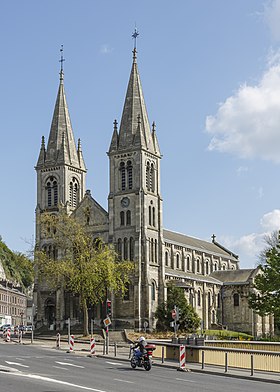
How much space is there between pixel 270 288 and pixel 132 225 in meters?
21.7

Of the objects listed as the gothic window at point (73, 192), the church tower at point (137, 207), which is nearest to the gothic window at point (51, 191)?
the gothic window at point (73, 192)

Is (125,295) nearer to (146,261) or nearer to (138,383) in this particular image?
(146,261)

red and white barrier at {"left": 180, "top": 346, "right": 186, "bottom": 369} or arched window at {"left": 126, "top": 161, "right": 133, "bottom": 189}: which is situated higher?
arched window at {"left": 126, "top": 161, "right": 133, "bottom": 189}

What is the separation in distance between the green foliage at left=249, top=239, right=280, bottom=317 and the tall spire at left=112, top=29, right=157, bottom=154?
24.3 m

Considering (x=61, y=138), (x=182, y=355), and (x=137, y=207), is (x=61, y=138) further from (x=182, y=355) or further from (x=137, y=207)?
(x=182, y=355)

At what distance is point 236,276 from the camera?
328ft

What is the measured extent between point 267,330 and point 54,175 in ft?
115

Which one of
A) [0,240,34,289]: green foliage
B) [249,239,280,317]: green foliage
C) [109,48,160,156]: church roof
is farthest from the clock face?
[0,240,34,289]: green foliage

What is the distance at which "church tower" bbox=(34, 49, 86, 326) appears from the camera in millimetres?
87681

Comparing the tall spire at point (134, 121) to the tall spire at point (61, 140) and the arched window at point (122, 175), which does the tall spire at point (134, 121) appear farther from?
the tall spire at point (61, 140)

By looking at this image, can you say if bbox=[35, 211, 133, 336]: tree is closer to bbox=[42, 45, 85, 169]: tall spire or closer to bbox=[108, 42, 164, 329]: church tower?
bbox=[108, 42, 164, 329]: church tower

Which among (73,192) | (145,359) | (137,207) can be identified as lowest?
(145,359)

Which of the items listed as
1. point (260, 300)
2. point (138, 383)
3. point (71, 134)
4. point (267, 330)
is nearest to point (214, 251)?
point (267, 330)

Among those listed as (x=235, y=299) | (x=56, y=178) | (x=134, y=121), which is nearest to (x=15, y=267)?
(x=235, y=299)
